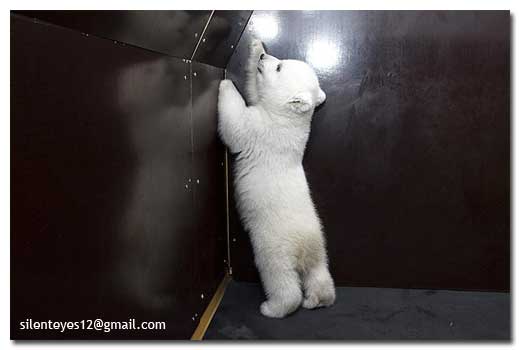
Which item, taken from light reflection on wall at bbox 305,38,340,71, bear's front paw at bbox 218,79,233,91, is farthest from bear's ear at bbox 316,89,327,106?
bear's front paw at bbox 218,79,233,91

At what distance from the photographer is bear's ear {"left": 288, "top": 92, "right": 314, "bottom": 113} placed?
7.55 feet

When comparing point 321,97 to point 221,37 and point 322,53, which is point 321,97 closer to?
point 322,53

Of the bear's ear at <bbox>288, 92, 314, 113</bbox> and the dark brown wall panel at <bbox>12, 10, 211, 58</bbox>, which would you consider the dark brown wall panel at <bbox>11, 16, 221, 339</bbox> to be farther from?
the bear's ear at <bbox>288, 92, 314, 113</bbox>

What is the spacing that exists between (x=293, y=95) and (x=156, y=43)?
90 cm

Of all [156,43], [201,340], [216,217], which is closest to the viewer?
[156,43]

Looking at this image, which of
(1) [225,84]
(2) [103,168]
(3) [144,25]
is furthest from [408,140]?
(2) [103,168]

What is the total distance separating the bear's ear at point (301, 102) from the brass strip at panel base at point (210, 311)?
1.03 m

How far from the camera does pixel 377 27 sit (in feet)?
8.34

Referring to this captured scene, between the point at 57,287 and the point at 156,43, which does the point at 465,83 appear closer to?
the point at 156,43

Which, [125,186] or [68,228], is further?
[125,186]

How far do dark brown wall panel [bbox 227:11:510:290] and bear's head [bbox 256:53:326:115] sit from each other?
0.21 meters

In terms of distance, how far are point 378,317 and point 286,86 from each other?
1.22 meters

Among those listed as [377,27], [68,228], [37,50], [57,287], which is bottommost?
[57,287]

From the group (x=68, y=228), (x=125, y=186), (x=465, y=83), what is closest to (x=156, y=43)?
(x=125, y=186)
